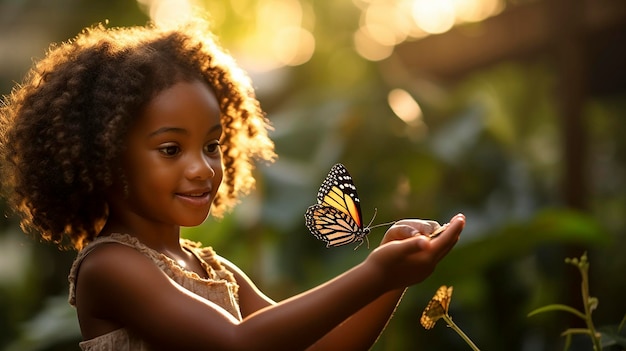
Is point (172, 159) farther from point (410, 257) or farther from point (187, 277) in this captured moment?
point (410, 257)

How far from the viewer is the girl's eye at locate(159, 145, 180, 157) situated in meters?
1.60

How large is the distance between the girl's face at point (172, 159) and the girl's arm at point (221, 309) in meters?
0.10

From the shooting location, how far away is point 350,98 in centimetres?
454

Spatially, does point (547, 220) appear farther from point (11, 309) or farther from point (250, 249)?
point (11, 309)

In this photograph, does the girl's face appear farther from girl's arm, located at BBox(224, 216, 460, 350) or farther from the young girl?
girl's arm, located at BBox(224, 216, 460, 350)

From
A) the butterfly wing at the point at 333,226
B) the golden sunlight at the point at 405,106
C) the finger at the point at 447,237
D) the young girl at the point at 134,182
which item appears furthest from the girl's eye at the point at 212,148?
the golden sunlight at the point at 405,106

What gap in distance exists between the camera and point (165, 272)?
162 centimetres

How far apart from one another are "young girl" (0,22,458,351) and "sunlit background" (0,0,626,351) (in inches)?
18.7

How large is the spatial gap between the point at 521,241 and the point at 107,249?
2.26 meters

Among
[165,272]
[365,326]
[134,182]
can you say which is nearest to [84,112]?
[134,182]

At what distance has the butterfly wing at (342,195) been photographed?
150 cm

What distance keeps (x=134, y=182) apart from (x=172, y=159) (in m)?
0.08

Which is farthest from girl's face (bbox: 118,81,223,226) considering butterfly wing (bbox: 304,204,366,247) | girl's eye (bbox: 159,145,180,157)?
butterfly wing (bbox: 304,204,366,247)

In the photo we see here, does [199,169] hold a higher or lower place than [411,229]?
higher
